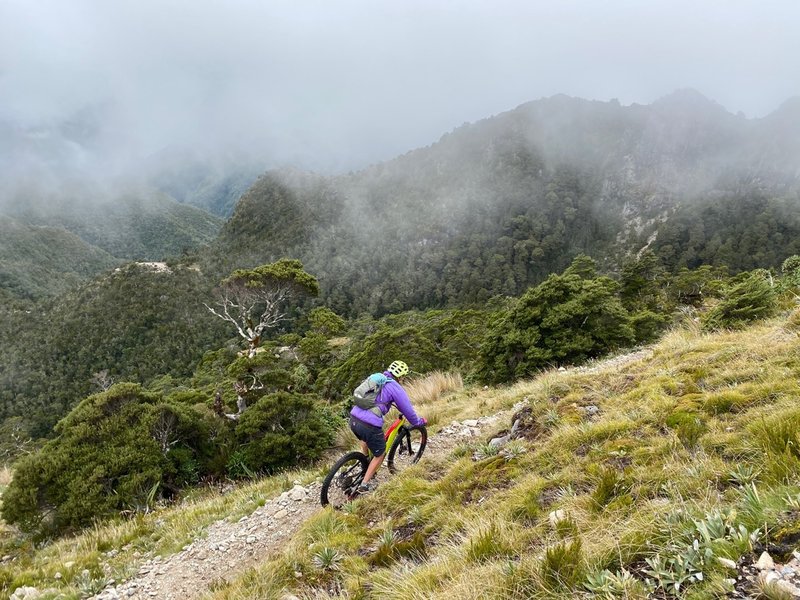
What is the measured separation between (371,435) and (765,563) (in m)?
4.42

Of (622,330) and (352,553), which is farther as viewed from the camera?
(622,330)

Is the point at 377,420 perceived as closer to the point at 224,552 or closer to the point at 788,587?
the point at 224,552

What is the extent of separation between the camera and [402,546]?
4.02 metres

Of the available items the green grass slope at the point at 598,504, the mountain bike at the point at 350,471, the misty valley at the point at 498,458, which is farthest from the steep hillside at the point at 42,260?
the green grass slope at the point at 598,504

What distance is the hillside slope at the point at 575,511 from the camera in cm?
238

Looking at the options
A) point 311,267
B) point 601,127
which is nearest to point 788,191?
point 601,127

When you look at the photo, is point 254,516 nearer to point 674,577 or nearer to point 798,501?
point 674,577

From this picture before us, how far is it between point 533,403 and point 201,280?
96351 mm

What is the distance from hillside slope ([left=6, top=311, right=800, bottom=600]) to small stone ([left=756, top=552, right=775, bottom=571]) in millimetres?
75

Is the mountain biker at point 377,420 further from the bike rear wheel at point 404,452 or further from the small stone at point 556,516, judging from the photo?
the small stone at point 556,516

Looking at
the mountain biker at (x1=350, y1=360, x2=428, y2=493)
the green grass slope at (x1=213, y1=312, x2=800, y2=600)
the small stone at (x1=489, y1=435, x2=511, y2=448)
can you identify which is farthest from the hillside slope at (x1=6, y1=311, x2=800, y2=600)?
the mountain biker at (x1=350, y1=360, x2=428, y2=493)

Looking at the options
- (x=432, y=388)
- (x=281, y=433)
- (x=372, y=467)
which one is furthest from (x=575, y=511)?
(x=432, y=388)

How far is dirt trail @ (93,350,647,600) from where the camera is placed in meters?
5.02

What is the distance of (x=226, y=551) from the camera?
554 centimetres
